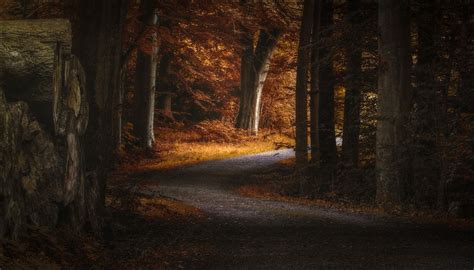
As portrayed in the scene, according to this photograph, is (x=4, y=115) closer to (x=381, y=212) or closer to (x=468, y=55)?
(x=381, y=212)

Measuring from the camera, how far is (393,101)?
47.5 feet

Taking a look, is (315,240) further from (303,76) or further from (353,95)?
(303,76)

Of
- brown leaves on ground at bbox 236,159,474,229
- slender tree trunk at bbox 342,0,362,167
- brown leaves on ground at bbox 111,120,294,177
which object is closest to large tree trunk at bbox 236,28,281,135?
brown leaves on ground at bbox 111,120,294,177

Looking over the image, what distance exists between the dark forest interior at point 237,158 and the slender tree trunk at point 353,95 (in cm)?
6

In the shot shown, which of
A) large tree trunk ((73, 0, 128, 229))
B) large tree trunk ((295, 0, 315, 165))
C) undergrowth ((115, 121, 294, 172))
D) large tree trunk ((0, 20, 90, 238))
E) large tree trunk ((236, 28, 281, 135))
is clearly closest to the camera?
large tree trunk ((0, 20, 90, 238))

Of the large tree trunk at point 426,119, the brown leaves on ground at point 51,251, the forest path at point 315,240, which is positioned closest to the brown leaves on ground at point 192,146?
the large tree trunk at point 426,119

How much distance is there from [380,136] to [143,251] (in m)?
8.14

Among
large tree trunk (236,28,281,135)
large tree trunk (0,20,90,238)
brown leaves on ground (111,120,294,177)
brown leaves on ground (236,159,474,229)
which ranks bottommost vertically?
brown leaves on ground (236,159,474,229)

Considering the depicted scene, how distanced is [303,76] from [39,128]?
12.3 metres

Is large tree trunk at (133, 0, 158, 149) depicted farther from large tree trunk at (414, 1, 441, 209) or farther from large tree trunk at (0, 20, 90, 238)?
large tree trunk at (0, 20, 90, 238)

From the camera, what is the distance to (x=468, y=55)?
13.2 metres

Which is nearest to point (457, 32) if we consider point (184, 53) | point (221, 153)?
point (221, 153)

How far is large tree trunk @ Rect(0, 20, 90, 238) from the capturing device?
6270mm

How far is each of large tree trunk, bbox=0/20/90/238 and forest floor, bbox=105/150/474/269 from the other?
111 cm
